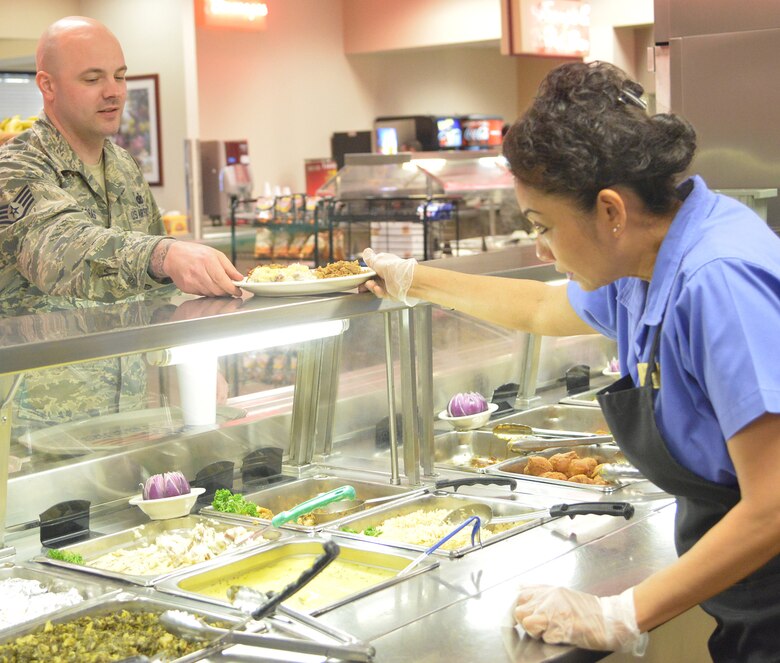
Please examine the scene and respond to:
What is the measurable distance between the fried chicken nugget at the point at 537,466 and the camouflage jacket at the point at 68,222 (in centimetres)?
112

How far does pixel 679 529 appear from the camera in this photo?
72.6 inches

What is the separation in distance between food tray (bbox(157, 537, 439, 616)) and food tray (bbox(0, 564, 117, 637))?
122 mm

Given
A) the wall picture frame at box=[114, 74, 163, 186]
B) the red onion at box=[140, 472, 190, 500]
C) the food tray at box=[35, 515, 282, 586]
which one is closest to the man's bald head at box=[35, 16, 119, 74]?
the red onion at box=[140, 472, 190, 500]

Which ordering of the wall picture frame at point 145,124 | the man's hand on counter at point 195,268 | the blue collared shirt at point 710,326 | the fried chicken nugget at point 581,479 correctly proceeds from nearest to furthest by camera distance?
the blue collared shirt at point 710,326, the man's hand on counter at point 195,268, the fried chicken nugget at point 581,479, the wall picture frame at point 145,124

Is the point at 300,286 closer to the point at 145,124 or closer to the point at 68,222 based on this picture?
the point at 68,222

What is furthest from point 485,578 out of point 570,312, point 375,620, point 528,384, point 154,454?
point 528,384

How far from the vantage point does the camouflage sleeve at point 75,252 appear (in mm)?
2361

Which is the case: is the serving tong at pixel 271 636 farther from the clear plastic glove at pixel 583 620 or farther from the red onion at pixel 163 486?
the red onion at pixel 163 486

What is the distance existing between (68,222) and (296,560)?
1.04 metres

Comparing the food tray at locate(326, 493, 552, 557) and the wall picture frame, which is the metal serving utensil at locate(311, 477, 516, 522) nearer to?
the food tray at locate(326, 493, 552, 557)

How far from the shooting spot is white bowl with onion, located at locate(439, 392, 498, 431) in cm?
315

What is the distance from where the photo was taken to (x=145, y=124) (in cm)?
976

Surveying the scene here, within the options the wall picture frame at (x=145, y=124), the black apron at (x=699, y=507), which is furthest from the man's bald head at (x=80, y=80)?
the wall picture frame at (x=145, y=124)

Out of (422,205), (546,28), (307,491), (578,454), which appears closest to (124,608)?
(307,491)
